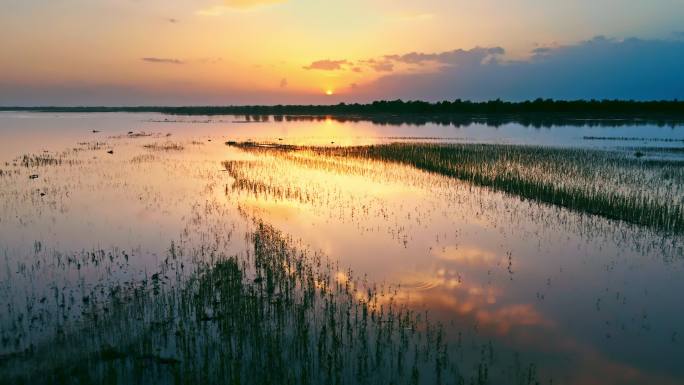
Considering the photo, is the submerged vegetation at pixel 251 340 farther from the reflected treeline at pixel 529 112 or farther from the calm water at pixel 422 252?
the reflected treeline at pixel 529 112

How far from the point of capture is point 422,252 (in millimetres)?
10578

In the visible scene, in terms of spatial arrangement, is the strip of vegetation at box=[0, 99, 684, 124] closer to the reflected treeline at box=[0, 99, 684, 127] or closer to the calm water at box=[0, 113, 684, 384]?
the reflected treeline at box=[0, 99, 684, 127]

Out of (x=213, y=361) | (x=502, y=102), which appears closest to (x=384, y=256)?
(x=213, y=361)

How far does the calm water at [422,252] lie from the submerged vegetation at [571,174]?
4.32 ft

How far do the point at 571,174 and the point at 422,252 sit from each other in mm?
13498

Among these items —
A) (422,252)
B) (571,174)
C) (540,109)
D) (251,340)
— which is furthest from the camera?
(540,109)

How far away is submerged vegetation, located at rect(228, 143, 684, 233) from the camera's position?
46.3ft

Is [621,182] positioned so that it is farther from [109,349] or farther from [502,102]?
[502,102]

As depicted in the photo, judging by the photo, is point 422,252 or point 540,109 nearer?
point 422,252

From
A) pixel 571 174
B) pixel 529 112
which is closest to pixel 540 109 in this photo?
pixel 529 112

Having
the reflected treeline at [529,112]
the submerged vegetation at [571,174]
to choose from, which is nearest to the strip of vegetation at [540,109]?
the reflected treeline at [529,112]

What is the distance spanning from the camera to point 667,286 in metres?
8.41

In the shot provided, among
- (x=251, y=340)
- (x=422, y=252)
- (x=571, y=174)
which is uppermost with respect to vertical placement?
(x=571, y=174)

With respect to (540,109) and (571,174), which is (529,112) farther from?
(571,174)
